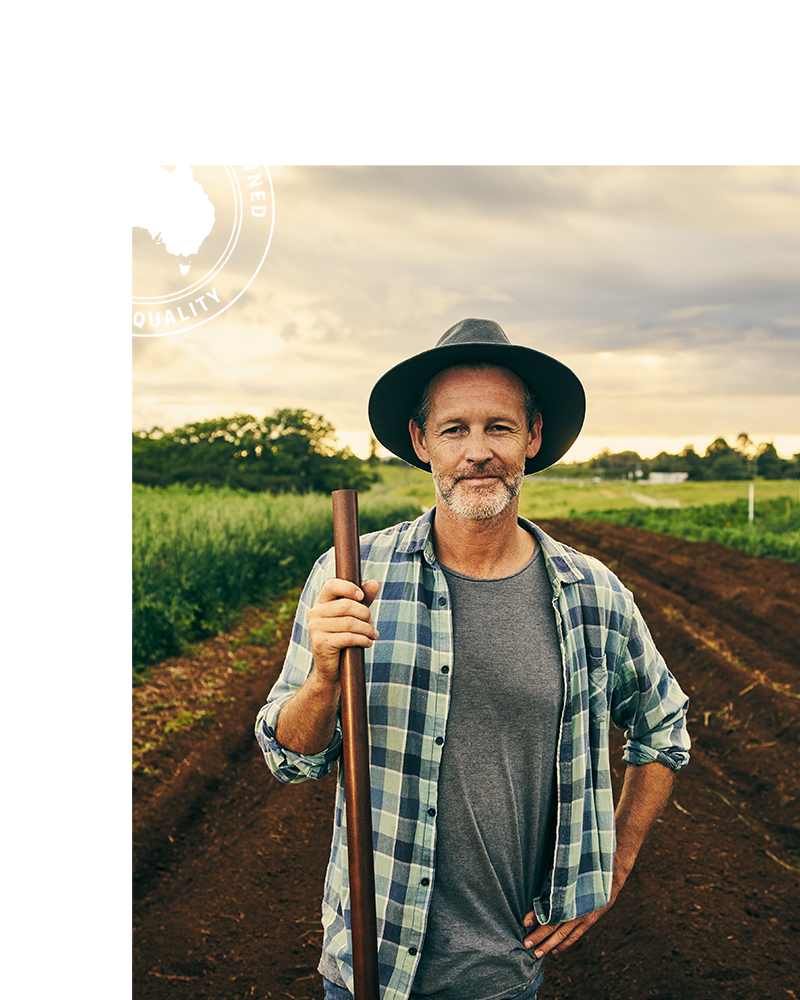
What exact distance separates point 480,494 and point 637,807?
723 mm

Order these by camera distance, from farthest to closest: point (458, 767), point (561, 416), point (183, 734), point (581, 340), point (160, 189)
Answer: point (581, 340)
point (183, 734)
point (160, 189)
point (561, 416)
point (458, 767)

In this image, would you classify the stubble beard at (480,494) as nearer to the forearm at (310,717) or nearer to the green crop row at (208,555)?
the forearm at (310,717)

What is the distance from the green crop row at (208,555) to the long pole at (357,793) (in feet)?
11.6

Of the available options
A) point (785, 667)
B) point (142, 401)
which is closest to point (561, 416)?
point (142, 401)

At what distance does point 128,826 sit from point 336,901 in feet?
4.28

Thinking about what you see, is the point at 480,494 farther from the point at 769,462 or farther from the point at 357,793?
the point at 769,462

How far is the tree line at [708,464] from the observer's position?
6.60m

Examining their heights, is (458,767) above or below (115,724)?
above

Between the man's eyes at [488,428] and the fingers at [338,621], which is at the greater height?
the man's eyes at [488,428]

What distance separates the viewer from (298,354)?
148 inches

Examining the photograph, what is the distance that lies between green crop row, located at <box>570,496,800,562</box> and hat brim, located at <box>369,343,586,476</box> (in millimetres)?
7560

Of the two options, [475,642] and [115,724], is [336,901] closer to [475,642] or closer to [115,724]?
[475,642]

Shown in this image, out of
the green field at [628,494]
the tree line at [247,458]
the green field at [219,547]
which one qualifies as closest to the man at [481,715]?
the green field at [219,547]

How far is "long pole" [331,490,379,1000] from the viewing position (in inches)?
38.5
